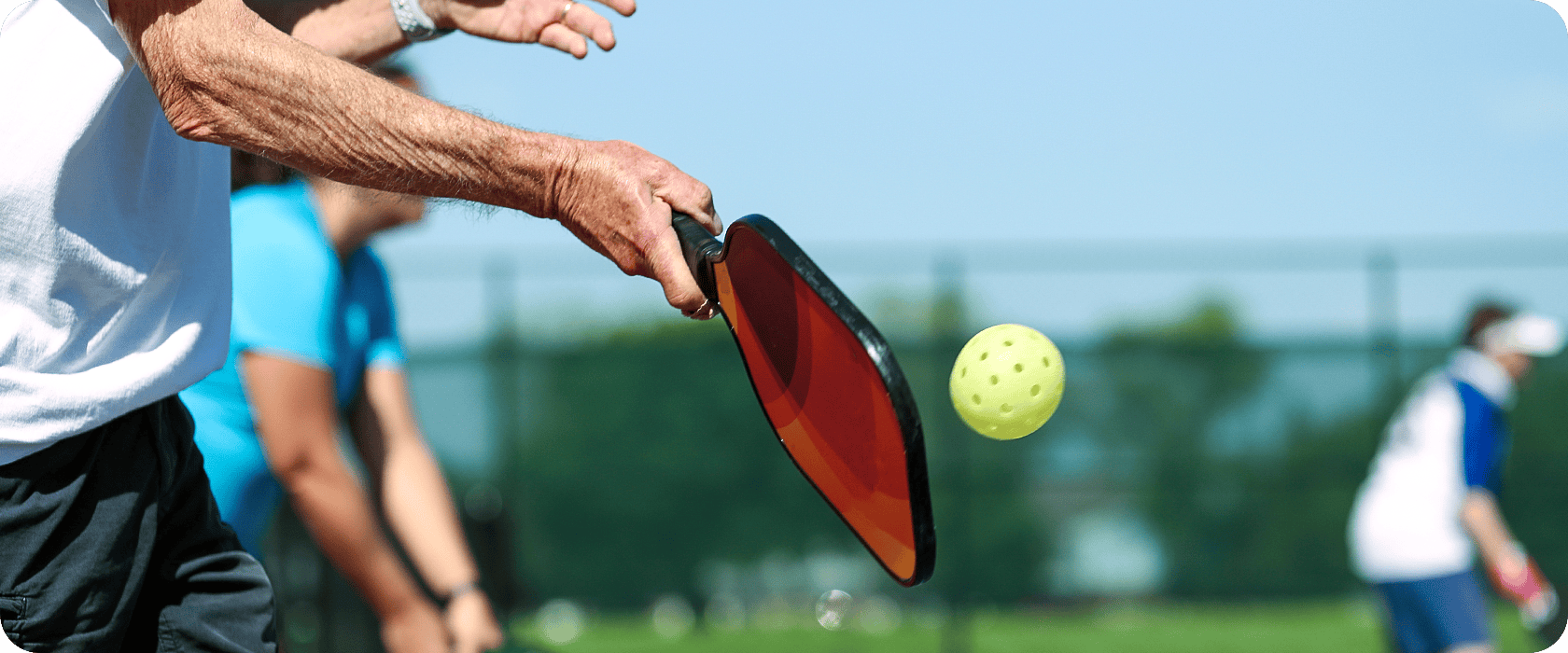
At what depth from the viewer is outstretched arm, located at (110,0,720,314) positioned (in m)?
1.45

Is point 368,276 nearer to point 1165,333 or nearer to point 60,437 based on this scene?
point 60,437

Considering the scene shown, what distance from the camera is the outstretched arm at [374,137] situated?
1.45m

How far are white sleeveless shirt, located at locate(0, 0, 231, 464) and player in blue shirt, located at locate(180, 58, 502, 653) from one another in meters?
1.13

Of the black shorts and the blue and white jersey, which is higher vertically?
the black shorts

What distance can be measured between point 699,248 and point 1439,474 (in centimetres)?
503

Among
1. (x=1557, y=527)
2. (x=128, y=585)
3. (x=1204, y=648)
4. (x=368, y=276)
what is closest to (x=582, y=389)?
(x=1204, y=648)

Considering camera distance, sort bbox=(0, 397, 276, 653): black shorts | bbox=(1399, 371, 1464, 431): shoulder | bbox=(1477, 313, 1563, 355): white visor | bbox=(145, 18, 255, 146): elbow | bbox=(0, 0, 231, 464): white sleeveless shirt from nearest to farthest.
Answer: bbox=(145, 18, 255, 146): elbow, bbox=(0, 0, 231, 464): white sleeveless shirt, bbox=(0, 397, 276, 653): black shorts, bbox=(1399, 371, 1464, 431): shoulder, bbox=(1477, 313, 1563, 355): white visor

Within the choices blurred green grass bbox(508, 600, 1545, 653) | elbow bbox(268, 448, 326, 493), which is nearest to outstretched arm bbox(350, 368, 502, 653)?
elbow bbox(268, 448, 326, 493)

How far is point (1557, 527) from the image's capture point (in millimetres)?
10406

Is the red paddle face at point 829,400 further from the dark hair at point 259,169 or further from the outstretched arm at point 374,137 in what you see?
the dark hair at point 259,169

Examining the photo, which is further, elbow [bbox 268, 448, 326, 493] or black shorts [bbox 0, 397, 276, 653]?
elbow [bbox 268, 448, 326, 493]

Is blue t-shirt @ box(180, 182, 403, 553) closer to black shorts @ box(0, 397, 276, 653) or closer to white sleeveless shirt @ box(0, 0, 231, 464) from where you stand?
black shorts @ box(0, 397, 276, 653)

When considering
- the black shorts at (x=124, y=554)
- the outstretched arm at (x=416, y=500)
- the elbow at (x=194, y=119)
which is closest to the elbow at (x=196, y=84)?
the elbow at (x=194, y=119)

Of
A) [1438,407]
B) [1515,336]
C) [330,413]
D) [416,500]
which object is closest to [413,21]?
[330,413]
